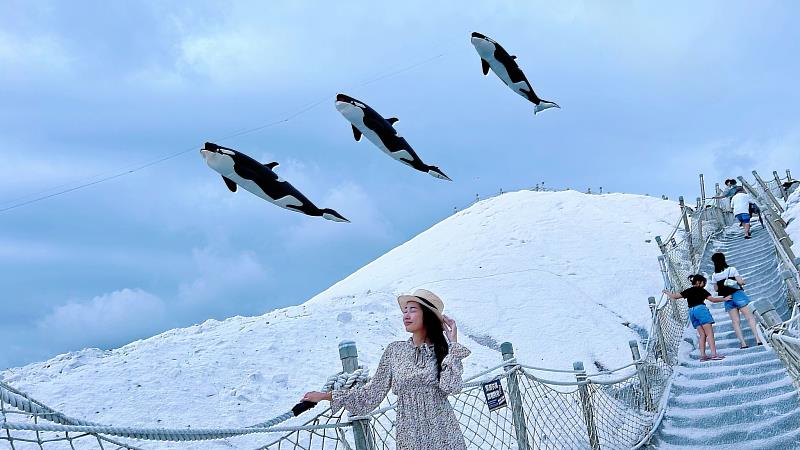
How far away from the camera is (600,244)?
17.0m

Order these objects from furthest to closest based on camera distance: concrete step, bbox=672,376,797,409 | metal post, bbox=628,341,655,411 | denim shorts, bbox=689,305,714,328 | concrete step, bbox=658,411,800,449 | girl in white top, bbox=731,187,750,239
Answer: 1. girl in white top, bbox=731,187,750,239
2. denim shorts, bbox=689,305,714,328
3. metal post, bbox=628,341,655,411
4. concrete step, bbox=672,376,797,409
5. concrete step, bbox=658,411,800,449

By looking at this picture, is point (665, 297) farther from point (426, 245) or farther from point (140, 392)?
point (426, 245)

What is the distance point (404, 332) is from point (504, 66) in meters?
5.71

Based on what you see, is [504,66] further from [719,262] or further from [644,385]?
[719,262]

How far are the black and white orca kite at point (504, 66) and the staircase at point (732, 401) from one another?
119 inches

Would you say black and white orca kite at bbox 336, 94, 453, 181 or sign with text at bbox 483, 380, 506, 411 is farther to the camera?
black and white orca kite at bbox 336, 94, 453, 181

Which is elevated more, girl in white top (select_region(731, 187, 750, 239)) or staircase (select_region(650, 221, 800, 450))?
girl in white top (select_region(731, 187, 750, 239))

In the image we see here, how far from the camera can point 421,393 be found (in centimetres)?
292

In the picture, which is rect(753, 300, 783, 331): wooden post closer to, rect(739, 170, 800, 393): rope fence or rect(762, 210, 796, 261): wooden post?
rect(739, 170, 800, 393): rope fence

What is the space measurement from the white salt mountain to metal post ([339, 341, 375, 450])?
152 inches

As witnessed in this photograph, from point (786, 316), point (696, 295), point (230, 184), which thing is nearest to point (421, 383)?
point (230, 184)

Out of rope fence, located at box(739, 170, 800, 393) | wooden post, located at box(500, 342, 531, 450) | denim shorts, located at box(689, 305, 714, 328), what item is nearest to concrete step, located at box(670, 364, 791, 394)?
rope fence, located at box(739, 170, 800, 393)

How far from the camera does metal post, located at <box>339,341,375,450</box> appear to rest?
10.2ft

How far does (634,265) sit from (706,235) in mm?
1684
